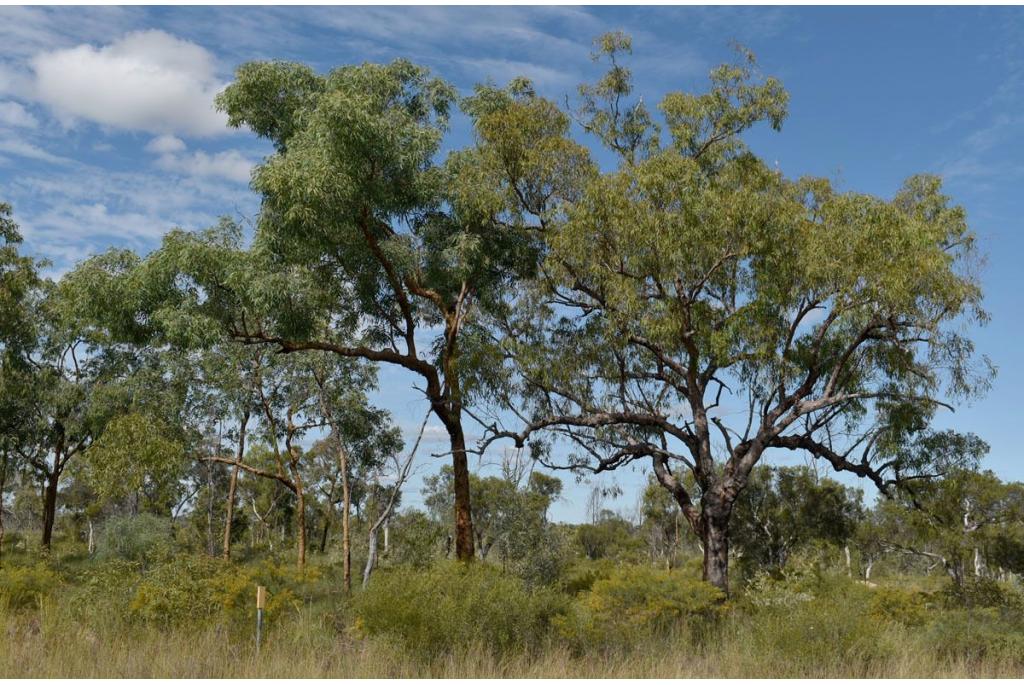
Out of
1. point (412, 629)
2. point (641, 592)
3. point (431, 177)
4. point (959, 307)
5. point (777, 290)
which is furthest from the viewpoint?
point (431, 177)

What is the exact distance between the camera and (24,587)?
1495cm

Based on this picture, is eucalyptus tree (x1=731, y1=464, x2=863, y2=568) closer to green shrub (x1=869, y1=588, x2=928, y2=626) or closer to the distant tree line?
the distant tree line

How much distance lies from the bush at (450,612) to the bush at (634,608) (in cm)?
52

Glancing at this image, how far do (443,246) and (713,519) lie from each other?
8148mm

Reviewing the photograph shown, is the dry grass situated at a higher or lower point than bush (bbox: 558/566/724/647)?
lower

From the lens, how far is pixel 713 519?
63.4 ft

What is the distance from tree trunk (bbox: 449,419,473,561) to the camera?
18703mm

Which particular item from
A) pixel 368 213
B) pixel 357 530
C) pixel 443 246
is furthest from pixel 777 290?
pixel 357 530

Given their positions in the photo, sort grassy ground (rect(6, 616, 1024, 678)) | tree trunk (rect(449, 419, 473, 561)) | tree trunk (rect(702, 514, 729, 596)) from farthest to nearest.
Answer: tree trunk (rect(702, 514, 729, 596)), tree trunk (rect(449, 419, 473, 561)), grassy ground (rect(6, 616, 1024, 678))

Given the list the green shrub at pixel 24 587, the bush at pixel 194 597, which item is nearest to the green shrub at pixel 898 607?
the bush at pixel 194 597

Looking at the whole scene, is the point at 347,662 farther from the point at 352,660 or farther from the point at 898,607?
the point at 898,607

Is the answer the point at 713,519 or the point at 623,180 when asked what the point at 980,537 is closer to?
the point at 713,519

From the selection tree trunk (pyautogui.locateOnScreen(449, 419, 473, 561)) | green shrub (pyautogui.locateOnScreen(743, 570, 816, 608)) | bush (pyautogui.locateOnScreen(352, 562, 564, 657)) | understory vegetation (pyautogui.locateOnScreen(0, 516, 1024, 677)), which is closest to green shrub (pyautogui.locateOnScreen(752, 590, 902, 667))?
understory vegetation (pyautogui.locateOnScreen(0, 516, 1024, 677))

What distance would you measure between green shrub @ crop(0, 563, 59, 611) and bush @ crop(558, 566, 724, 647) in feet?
27.5
